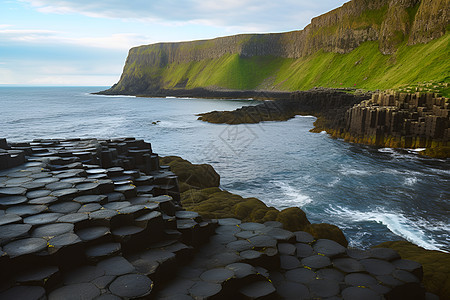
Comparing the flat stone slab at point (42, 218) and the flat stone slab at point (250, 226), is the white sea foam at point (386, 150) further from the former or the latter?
the flat stone slab at point (42, 218)

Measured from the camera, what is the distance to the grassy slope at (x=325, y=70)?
53684 millimetres

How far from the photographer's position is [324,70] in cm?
10456

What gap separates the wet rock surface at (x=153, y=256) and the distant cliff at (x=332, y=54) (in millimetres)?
42333

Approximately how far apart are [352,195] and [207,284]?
48.1 feet

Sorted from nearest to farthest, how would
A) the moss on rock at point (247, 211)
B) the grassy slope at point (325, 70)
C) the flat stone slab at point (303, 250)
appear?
1. the flat stone slab at point (303, 250)
2. the moss on rock at point (247, 211)
3. the grassy slope at point (325, 70)

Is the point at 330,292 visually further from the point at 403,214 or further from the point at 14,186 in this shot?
the point at 403,214

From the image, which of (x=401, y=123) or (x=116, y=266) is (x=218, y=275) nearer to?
(x=116, y=266)

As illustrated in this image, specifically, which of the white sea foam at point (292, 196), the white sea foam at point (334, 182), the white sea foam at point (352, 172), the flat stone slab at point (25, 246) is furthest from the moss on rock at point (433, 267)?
the white sea foam at point (352, 172)

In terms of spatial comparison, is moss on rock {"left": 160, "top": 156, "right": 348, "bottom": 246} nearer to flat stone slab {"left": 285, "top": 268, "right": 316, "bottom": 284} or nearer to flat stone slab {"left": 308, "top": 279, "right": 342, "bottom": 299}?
flat stone slab {"left": 285, "top": 268, "right": 316, "bottom": 284}

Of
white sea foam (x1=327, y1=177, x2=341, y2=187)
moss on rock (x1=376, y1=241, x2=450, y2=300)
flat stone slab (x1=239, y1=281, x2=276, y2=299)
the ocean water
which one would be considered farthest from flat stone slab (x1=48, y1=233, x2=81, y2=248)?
white sea foam (x1=327, y1=177, x2=341, y2=187)

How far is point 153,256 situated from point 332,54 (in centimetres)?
11584

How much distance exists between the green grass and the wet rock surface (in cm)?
3324

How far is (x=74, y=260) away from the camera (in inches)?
211

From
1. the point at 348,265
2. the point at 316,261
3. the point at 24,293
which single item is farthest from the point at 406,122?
the point at 24,293
